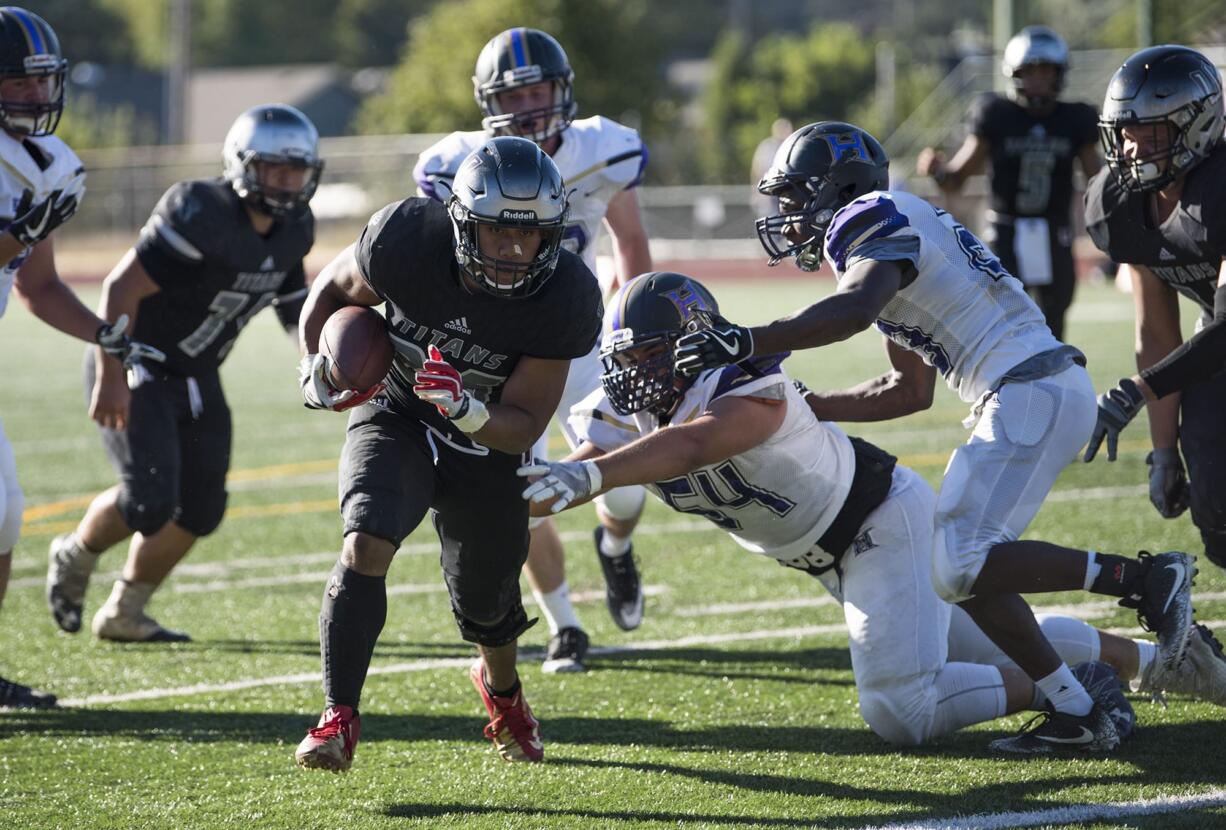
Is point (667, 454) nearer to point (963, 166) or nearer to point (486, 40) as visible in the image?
point (963, 166)

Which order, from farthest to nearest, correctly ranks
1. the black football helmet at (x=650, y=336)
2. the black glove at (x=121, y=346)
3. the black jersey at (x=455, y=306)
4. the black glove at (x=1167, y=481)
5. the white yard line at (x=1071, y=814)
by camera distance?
1. the black glove at (x=121, y=346)
2. the black glove at (x=1167, y=481)
3. the black football helmet at (x=650, y=336)
4. the black jersey at (x=455, y=306)
5. the white yard line at (x=1071, y=814)

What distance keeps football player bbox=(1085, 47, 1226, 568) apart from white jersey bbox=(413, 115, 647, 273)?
163cm

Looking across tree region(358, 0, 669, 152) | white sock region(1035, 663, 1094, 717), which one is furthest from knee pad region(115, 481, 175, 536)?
tree region(358, 0, 669, 152)

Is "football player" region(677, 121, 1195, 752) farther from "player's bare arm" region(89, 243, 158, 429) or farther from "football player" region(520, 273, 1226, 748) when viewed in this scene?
"player's bare arm" region(89, 243, 158, 429)

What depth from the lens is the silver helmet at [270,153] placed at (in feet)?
16.3

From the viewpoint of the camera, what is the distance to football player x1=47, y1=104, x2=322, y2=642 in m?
4.96

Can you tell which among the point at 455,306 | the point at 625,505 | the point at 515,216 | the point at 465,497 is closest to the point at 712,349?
the point at 515,216

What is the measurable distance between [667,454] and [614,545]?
169 cm

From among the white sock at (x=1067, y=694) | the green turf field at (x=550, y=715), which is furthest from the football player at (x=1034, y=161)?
the white sock at (x=1067, y=694)

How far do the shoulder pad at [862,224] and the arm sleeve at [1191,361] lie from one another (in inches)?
29.5

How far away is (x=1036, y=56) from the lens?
6.94 meters

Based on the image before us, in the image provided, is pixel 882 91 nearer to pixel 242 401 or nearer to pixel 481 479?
pixel 242 401

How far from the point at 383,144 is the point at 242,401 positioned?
18199 mm

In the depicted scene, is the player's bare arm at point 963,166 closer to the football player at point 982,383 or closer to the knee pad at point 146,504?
the football player at point 982,383
